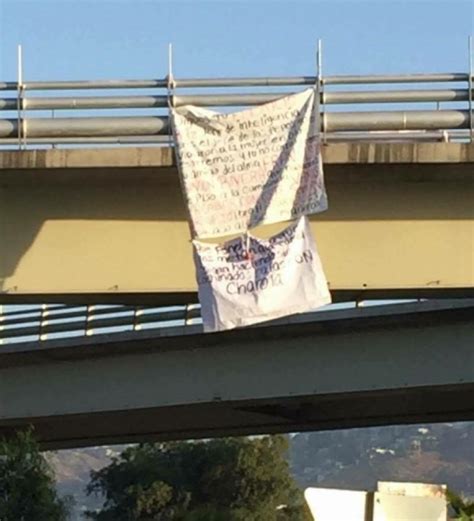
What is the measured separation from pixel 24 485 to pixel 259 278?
478 inches

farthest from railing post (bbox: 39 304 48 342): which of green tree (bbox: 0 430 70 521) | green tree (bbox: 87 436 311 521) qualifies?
green tree (bbox: 87 436 311 521)

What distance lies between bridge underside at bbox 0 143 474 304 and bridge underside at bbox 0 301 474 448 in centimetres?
842

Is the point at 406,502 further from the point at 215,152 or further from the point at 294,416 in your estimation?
the point at 294,416

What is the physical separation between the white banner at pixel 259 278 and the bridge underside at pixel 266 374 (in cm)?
983

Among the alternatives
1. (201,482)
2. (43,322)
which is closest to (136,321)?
(43,322)

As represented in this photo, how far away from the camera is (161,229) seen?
19062 mm

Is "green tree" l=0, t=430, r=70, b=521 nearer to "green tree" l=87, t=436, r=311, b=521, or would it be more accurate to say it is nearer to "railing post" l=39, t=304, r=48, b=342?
"railing post" l=39, t=304, r=48, b=342

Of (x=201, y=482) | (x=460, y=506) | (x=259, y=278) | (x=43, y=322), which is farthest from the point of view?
(x=201, y=482)

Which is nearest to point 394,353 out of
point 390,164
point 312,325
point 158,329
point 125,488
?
point 312,325

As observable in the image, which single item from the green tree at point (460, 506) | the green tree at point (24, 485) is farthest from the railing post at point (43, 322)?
the green tree at point (460, 506)

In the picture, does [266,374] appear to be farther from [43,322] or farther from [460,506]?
[460,506]

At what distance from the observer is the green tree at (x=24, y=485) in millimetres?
28422

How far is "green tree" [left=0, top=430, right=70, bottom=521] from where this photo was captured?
28.4m

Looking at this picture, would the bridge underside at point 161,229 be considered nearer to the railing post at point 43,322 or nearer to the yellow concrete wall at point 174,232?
the yellow concrete wall at point 174,232
